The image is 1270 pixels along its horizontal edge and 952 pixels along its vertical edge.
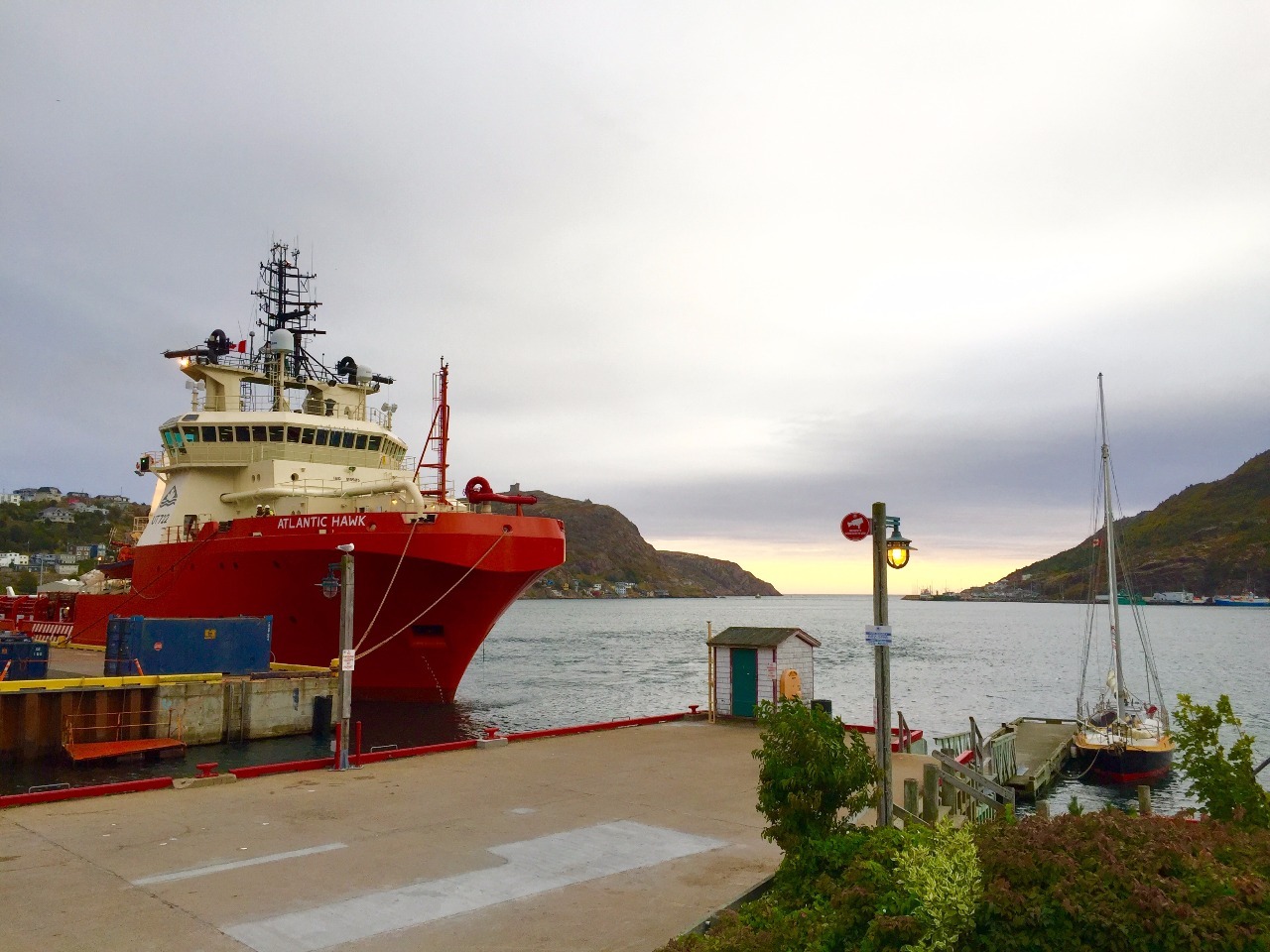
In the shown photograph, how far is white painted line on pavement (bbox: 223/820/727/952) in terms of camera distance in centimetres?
720

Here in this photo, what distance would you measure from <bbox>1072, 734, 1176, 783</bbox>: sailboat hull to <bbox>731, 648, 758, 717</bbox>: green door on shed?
1283cm

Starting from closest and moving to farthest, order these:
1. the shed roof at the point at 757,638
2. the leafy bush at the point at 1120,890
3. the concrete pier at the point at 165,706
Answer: the leafy bush at the point at 1120,890
the shed roof at the point at 757,638
the concrete pier at the point at 165,706

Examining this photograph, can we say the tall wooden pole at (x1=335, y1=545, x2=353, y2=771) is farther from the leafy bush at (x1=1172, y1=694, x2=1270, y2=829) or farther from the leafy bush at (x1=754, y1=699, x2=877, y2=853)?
the leafy bush at (x1=1172, y1=694, x2=1270, y2=829)

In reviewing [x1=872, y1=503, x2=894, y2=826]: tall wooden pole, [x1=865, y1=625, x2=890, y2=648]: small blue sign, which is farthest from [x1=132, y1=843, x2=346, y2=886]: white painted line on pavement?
[x1=865, y1=625, x2=890, y2=648]: small blue sign

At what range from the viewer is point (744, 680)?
20047 millimetres

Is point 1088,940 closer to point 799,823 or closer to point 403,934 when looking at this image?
point 799,823

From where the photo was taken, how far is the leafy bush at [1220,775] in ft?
24.0

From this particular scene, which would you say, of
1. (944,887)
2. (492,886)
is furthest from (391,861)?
(944,887)

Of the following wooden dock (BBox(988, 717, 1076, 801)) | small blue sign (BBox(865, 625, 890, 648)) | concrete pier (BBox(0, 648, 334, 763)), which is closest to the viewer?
small blue sign (BBox(865, 625, 890, 648))

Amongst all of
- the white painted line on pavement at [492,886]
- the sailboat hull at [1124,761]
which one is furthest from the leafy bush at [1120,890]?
the sailboat hull at [1124,761]

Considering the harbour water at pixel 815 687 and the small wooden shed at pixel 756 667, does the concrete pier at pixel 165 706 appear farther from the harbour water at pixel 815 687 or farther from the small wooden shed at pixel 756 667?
the small wooden shed at pixel 756 667

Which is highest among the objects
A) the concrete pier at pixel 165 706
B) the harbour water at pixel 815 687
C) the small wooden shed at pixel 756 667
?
the small wooden shed at pixel 756 667

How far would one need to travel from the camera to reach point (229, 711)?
74.9 feet

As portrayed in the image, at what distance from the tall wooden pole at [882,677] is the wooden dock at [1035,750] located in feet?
42.5
